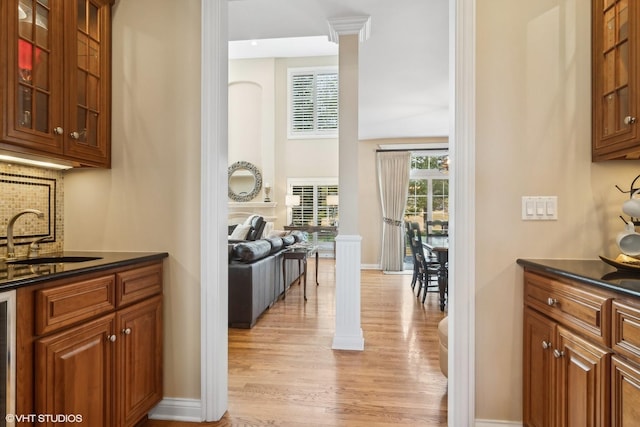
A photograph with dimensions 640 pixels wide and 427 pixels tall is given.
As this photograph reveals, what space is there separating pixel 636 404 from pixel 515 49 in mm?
1610

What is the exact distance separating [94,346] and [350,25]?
9.78 feet

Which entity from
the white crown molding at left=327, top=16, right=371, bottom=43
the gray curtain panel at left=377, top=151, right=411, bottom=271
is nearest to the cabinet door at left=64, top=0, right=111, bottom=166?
the white crown molding at left=327, top=16, right=371, bottom=43

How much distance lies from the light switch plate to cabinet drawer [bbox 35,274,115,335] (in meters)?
2.06

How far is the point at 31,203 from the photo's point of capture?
1889 mm

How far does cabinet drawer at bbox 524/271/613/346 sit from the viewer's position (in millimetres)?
1201

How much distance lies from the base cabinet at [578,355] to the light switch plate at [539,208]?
288 millimetres

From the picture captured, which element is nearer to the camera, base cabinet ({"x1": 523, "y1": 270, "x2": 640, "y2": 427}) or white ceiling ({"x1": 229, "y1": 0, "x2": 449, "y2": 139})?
base cabinet ({"x1": 523, "y1": 270, "x2": 640, "y2": 427})

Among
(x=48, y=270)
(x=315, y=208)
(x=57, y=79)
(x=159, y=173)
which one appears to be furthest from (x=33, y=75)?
(x=315, y=208)

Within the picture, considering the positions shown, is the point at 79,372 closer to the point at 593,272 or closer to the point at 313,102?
the point at 593,272

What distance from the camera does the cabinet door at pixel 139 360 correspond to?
1.67 metres

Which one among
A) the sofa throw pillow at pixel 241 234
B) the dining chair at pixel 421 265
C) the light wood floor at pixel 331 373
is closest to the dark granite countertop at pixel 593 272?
the light wood floor at pixel 331 373

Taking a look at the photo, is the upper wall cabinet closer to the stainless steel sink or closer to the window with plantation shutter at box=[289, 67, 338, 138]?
the stainless steel sink

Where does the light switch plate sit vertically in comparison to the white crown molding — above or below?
below

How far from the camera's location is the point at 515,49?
180 centimetres
